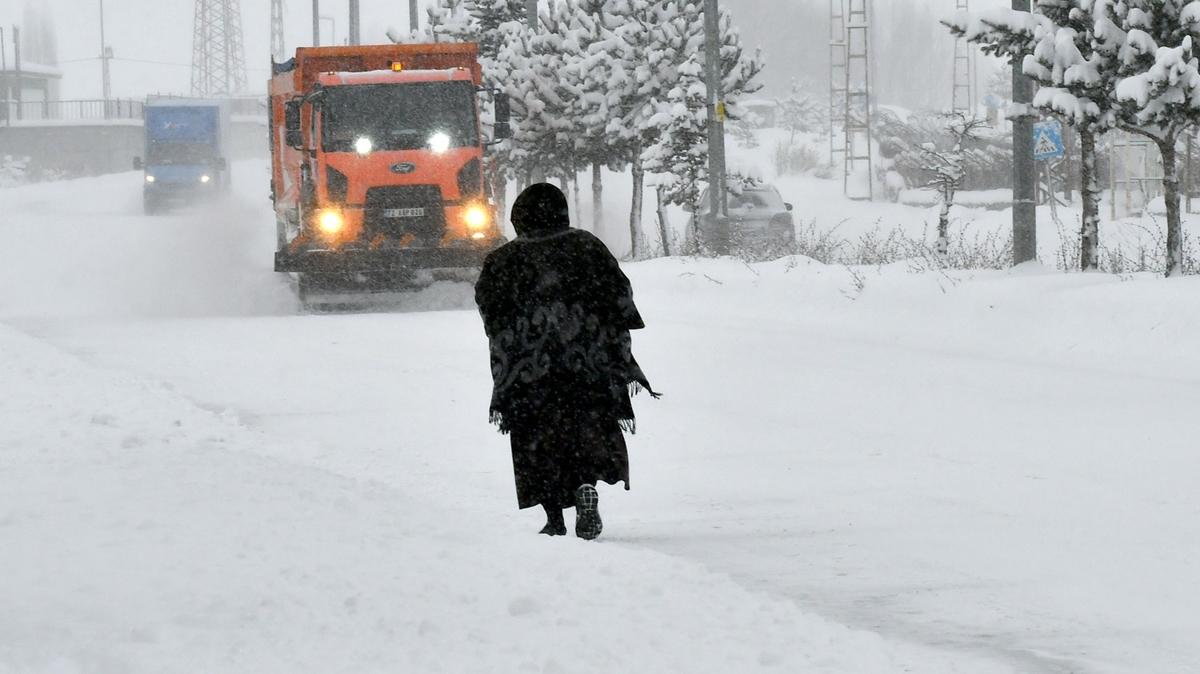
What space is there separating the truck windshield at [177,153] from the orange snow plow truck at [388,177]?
35.6 m

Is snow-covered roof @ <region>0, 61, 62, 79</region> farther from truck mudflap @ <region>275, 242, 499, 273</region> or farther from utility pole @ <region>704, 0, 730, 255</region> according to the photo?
truck mudflap @ <region>275, 242, 499, 273</region>

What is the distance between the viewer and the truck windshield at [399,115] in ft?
68.3

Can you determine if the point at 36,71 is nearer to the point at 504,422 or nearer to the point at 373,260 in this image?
the point at 373,260

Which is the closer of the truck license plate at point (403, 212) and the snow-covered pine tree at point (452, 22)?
the truck license plate at point (403, 212)

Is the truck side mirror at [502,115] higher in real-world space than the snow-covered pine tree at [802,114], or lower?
lower

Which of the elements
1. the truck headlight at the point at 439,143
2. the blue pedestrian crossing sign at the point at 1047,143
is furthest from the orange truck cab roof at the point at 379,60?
the blue pedestrian crossing sign at the point at 1047,143

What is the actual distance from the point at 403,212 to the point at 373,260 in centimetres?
72

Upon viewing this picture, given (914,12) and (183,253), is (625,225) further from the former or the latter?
(914,12)

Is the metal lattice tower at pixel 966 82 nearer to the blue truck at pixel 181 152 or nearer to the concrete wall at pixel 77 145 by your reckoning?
the blue truck at pixel 181 152

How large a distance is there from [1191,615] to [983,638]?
780 millimetres

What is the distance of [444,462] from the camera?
30.8ft

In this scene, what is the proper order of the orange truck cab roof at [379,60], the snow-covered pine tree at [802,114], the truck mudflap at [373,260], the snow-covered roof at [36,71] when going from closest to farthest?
the truck mudflap at [373,260] → the orange truck cab roof at [379,60] → the snow-covered pine tree at [802,114] → the snow-covered roof at [36,71]

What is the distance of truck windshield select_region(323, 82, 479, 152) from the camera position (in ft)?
68.3

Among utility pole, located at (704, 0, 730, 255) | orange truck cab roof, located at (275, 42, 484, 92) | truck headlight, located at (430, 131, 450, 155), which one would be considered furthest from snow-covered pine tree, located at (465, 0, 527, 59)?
truck headlight, located at (430, 131, 450, 155)
